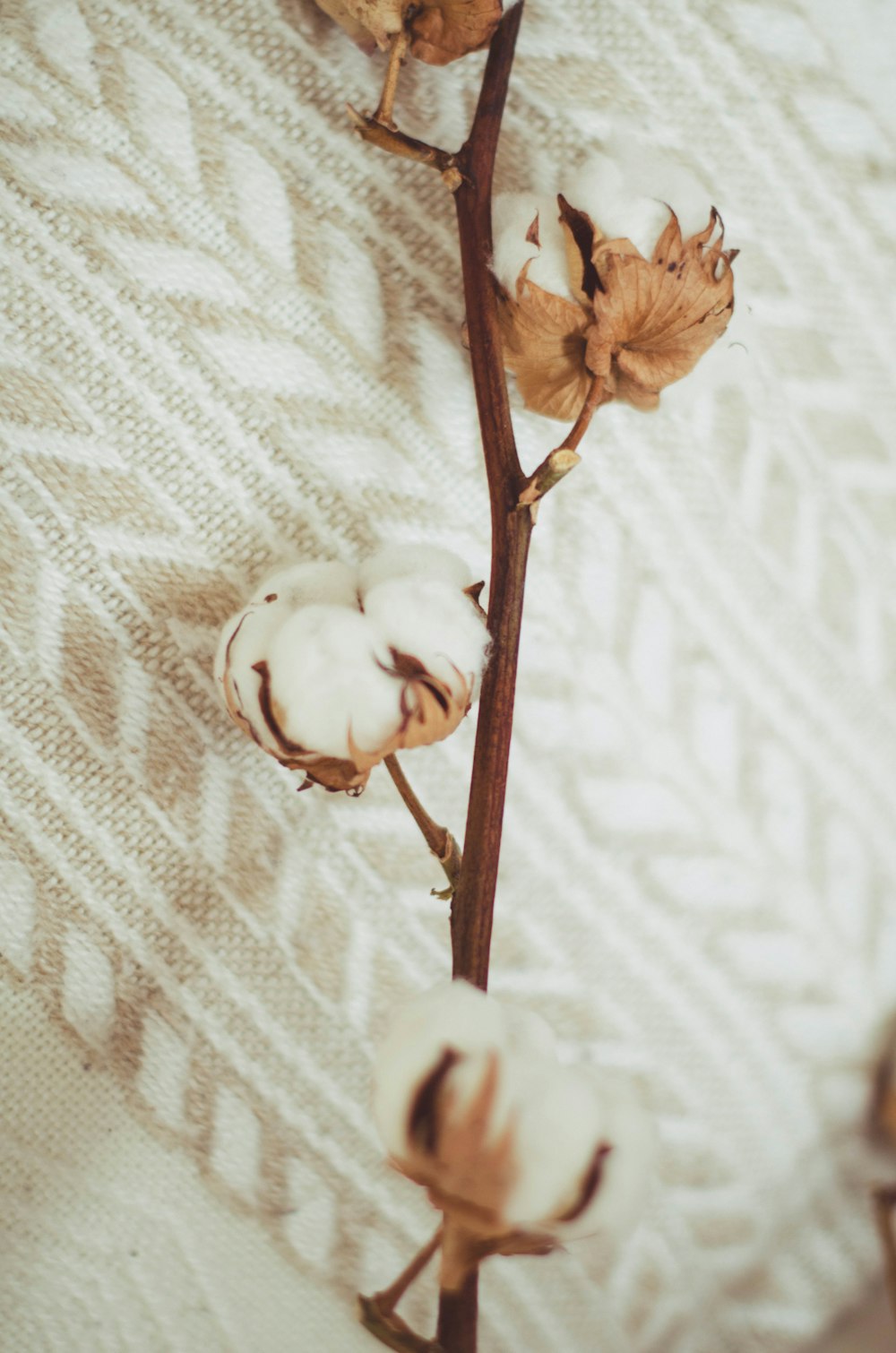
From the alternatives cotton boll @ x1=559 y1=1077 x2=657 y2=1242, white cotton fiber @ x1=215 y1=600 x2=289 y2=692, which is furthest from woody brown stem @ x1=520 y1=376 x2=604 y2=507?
cotton boll @ x1=559 y1=1077 x2=657 y2=1242

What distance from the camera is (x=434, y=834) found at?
33 cm

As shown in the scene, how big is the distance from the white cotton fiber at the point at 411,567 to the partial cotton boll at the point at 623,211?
0.15 m

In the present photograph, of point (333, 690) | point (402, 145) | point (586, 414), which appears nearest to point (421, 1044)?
point (333, 690)

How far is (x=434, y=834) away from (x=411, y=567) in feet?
0.37

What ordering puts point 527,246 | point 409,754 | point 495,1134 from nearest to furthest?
1. point 495,1134
2. point 527,246
3. point 409,754

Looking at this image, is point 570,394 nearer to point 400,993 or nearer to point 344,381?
point 344,381

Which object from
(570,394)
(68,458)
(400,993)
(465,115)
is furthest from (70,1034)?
(465,115)

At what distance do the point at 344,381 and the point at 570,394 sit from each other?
122 mm

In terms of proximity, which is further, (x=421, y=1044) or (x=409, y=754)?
(x=409, y=754)

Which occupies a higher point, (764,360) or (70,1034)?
(764,360)

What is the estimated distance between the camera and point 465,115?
436 mm

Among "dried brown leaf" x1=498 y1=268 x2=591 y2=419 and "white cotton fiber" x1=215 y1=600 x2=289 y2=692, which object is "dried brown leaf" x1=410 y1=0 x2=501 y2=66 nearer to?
"dried brown leaf" x1=498 y1=268 x2=591 y2=419

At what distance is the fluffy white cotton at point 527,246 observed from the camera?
36 cm

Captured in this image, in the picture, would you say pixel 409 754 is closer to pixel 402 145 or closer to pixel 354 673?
pixel 354 673
